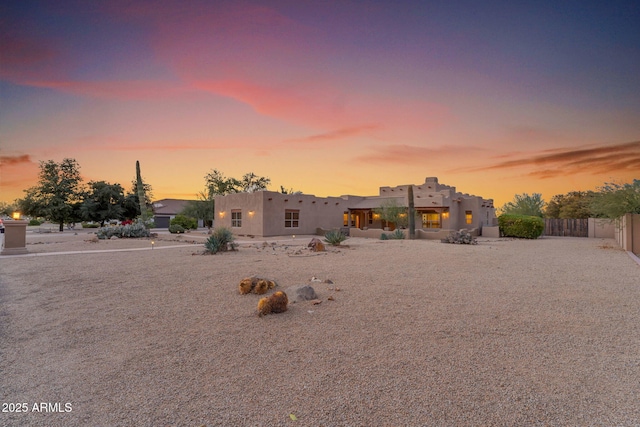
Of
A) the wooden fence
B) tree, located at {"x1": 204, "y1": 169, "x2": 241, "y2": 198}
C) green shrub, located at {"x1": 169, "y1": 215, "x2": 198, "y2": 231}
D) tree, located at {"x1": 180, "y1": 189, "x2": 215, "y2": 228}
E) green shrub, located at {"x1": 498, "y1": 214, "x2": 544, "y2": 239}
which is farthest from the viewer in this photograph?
tree, located at {"x1": 204, "y1": 169, "x2": 241, "y2": 198}

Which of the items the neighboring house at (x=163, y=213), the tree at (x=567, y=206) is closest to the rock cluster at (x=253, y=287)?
the tree at (x=567, y=206)

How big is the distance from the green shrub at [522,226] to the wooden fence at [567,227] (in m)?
5.04

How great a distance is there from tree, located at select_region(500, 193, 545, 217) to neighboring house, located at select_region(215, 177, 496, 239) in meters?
9.08

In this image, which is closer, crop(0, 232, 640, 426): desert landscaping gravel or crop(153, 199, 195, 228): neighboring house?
crop(0, 232, 640, 426): desert landscaping gravel

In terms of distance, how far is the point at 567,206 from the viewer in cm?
3825

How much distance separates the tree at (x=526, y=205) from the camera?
36.5 metres

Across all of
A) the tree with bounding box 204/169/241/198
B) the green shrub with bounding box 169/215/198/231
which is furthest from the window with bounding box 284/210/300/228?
the tree with bounding box 204/169/241/198

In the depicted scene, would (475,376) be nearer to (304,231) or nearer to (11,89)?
(11,89)

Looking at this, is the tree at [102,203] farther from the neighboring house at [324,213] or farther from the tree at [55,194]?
the neighboring house at [324,213]

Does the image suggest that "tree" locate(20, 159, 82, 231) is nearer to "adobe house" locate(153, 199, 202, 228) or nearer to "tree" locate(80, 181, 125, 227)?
"tree" locate(80, 181, 125, 227)

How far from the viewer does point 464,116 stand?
1633 centimetres

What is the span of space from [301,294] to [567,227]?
95.3 ft

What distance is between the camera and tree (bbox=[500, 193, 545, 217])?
120 feet

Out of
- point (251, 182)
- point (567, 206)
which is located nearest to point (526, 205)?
point (567, 206)
